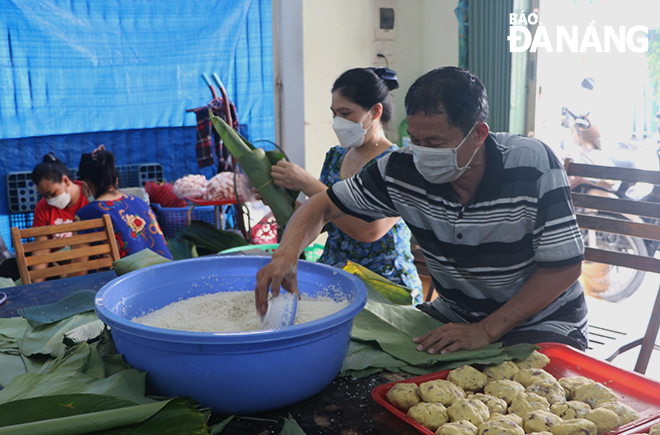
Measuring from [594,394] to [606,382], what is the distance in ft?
0.34

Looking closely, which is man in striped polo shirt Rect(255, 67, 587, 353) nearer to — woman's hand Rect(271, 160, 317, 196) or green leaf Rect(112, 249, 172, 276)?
woman's hand Rect(271, 160, 317, 196)

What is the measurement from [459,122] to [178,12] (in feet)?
12.0

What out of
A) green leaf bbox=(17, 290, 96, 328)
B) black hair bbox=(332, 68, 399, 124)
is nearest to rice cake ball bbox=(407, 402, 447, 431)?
green leaf bbox=(17, 290, 96, 328)

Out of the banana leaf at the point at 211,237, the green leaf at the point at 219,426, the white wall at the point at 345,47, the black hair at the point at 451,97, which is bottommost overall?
the banana leaf at the point at 211,237

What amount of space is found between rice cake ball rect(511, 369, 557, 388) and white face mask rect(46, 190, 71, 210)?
3190 mm

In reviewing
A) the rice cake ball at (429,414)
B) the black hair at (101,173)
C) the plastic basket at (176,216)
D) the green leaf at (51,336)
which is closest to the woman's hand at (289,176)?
the green leaf at (51,336)

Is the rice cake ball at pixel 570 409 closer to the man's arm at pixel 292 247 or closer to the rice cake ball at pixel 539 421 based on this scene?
A: the rice cake ball at pixel 539 421

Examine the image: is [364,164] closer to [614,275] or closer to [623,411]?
[623,411]

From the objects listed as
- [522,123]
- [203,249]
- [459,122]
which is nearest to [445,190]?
→ [459,122]

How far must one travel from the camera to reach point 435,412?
90cm

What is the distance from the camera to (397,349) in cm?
118

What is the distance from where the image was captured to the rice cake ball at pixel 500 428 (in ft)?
2.76

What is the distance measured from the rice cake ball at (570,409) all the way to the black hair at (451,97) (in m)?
0.66

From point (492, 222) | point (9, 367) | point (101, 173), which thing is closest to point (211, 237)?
point (101, 173)
